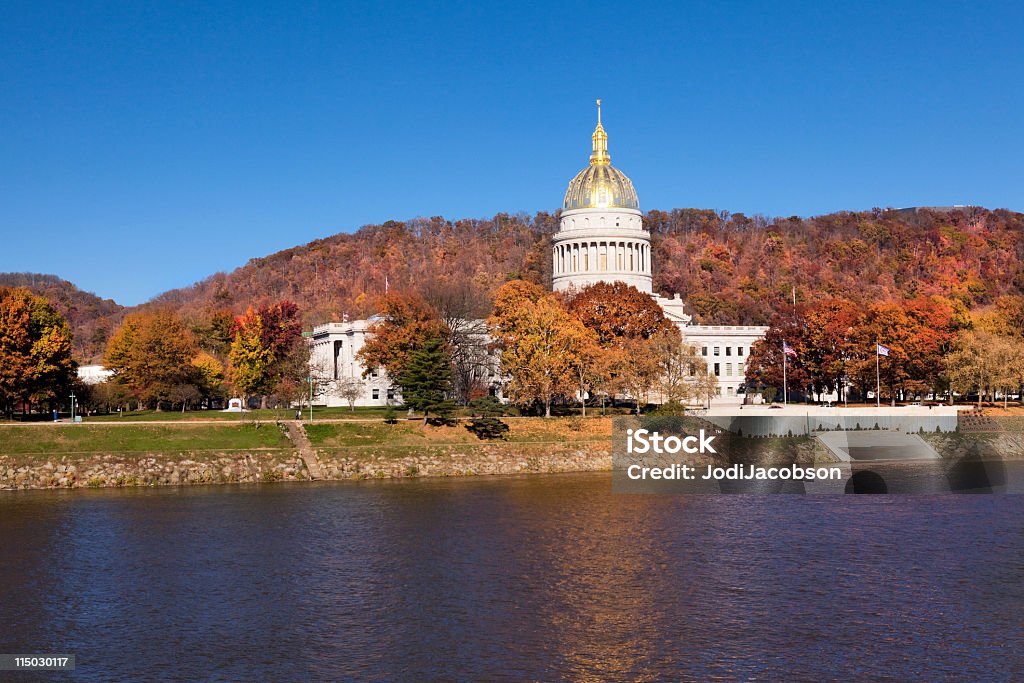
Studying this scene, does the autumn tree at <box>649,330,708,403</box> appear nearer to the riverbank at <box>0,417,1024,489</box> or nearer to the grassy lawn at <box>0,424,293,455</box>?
the riverbank at <box>0,417,1024,489</box>

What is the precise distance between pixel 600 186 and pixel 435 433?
216 ft

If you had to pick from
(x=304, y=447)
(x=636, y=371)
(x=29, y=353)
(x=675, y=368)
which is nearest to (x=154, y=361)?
(x=29, y=353)

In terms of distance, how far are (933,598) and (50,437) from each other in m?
53.5

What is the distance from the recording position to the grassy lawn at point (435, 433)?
71000mm

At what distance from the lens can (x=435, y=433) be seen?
7338cm

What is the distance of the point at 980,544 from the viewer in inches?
1631

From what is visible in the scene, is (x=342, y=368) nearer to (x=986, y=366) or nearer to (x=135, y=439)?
(x=135, y=439)

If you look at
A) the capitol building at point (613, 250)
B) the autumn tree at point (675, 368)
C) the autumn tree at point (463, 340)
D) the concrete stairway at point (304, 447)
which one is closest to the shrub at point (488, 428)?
the concrete stairway at point (304, 447)

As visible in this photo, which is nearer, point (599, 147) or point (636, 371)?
point (636, 371)

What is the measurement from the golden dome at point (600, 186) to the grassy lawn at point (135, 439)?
68766 millimetres

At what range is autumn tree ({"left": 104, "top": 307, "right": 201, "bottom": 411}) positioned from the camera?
319ft

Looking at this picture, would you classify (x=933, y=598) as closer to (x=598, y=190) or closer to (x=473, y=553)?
(x=473, y=553)

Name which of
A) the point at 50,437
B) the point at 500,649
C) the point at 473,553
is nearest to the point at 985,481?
the point at 473,553

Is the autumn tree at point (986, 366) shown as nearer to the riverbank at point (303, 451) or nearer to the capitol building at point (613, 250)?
the riverbank at point (303, 451)
